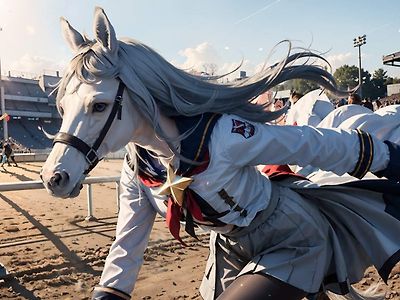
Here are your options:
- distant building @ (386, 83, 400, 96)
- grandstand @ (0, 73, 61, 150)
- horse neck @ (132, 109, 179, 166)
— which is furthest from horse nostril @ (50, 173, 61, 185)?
grandstand @ (0, 73, 61, 150)

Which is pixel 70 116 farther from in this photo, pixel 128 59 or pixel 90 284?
pixel 90 284

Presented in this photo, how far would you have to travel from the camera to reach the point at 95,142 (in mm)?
1555

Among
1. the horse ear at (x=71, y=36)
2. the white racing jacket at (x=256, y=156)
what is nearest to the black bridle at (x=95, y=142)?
the horse ear at (x=71, y=36)

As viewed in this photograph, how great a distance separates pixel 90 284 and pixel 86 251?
99cm

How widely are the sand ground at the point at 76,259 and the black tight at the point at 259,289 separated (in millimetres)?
2007

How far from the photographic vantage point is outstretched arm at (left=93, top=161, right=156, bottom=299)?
197 centimetres

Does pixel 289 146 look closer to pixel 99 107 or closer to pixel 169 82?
pixel 169 82

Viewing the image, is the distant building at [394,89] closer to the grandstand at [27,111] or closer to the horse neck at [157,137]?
the grandstand at [27,111]

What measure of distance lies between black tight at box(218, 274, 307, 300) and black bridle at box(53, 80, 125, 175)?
73 cm

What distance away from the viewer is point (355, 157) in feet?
5.74

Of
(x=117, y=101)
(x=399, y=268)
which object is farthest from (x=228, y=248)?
(x=399, y=268)

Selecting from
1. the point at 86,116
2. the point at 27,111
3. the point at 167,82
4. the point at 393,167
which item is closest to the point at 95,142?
the point at 86,116

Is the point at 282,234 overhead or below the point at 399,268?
overhead

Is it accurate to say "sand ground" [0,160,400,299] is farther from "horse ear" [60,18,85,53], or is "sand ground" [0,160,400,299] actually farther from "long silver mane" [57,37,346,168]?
"horse ear" [60,18,85,53]
